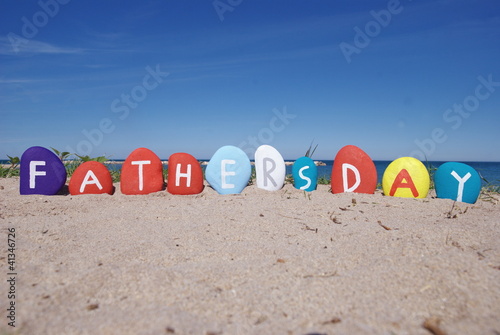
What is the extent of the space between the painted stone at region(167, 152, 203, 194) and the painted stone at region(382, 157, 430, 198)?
248cm

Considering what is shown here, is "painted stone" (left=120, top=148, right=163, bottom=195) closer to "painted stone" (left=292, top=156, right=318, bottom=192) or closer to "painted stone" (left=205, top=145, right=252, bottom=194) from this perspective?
"painted stone" (left=205, top=145, right=252, bottom=194)

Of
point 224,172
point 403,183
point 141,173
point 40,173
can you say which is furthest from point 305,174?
point 40,173

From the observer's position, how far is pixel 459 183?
3.81 metres

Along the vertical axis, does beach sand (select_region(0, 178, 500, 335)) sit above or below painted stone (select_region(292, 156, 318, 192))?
below

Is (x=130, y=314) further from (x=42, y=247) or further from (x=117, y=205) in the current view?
(x=117, y=205)

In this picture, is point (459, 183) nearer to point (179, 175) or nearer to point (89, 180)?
point (179, 175)

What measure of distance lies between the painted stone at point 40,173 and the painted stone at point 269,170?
8.58 feet

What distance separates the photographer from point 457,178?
382 cm

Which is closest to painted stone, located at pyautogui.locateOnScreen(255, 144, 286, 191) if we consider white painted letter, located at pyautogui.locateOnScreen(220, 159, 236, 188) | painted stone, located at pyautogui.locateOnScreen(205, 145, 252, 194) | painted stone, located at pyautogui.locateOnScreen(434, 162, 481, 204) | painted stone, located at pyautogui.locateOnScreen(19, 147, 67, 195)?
painted stone, located at pyautogui.locateOnScreen(205, 145, 252, 194)

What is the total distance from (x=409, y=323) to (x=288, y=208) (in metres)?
2.02

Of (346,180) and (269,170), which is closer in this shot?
(346,180)

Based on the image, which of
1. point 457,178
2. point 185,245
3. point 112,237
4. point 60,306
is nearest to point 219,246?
point 185,245

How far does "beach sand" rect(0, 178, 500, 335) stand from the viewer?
1241mm

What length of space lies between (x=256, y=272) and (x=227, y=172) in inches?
109
